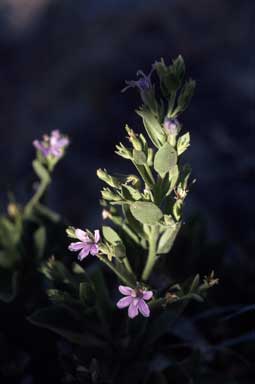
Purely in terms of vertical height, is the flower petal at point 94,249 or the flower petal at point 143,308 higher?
the flower petal at point 94,249

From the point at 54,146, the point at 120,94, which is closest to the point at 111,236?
the point at 54,146

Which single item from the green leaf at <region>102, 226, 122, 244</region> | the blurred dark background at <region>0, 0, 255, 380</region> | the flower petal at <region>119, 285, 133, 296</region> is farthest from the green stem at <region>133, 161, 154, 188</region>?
the blurred dark background at <region>0, 0, 255, 380</region>

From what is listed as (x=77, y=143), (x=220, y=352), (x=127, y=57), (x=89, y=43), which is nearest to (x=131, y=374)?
(x=220, y=352)

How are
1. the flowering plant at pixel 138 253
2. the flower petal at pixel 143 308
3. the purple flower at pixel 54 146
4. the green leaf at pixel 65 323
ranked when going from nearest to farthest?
the flower petal at pixel 143 308 < the flowering plant at pixel 138 253 < the green leaf at pixel 65 323 < the purple flower at pixel 54 146

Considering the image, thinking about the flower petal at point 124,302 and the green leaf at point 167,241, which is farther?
the green leaf at point 167,241

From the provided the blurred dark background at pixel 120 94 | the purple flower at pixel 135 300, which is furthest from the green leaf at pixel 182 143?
the blurred dark background at pixel 120 94

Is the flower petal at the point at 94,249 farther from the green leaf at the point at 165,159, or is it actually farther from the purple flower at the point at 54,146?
the purple flower at the point at 54,146
